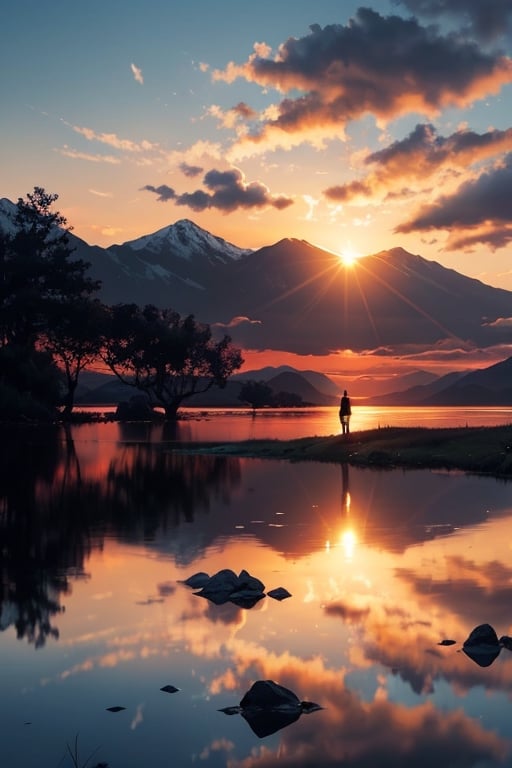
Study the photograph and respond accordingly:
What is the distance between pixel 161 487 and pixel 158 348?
271 ft

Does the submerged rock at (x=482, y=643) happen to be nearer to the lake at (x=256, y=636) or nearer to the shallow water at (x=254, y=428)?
the lake at (x=256, y=636)

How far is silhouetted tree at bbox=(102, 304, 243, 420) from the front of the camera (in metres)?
114

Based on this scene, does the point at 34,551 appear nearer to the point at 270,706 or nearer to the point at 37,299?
the point at 270,706

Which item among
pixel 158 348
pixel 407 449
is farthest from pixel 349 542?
pixel 158 348

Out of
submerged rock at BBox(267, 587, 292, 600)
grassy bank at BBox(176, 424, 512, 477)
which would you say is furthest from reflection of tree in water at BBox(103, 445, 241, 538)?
submerged rock at BBox(267, 587, 292, 600)

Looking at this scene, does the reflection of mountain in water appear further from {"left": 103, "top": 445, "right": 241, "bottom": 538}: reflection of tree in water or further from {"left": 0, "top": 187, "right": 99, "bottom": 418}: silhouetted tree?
{"left": 0, "top": 187, "right": 99, "bottom": 418}: silhouetted tree

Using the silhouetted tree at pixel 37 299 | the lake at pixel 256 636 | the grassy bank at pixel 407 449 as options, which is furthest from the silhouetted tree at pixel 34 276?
the lake at pixel 256 636

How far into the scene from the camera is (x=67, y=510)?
2469 cm

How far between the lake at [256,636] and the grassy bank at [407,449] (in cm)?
1466

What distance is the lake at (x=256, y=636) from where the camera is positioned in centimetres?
787

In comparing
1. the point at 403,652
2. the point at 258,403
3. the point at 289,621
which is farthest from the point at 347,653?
the point at 258,403

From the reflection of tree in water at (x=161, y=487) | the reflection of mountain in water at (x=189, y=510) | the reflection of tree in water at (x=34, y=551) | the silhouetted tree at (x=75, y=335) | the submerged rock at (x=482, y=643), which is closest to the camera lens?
the submerged rock at (x=482, y=643)

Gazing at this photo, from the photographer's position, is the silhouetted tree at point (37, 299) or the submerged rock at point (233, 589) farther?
the silhouetted tree at point (37, 299)

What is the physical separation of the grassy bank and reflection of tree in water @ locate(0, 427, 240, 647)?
5.11 m
